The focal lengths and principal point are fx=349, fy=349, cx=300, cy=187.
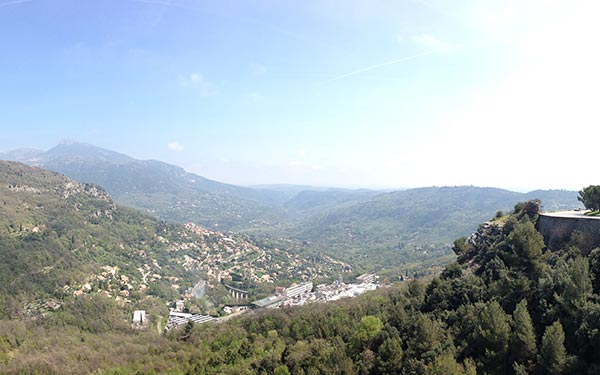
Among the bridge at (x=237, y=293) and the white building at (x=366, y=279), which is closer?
the bridge at (x=237, y=293)

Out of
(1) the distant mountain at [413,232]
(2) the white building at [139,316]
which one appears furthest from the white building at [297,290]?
(1) the distant mountain at [413,232]

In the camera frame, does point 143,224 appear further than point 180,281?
Yes

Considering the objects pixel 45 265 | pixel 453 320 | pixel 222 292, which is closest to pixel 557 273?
pixel 453 320

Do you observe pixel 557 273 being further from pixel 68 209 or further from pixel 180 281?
pixel 68 209

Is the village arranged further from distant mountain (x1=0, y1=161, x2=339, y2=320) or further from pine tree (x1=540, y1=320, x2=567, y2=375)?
pine tree (x1=540, y1=320, x2=567, y2=375)

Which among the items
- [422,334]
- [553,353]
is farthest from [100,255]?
[553,353]

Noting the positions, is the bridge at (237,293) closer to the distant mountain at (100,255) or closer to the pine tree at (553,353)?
the distant mountain at (100,255)

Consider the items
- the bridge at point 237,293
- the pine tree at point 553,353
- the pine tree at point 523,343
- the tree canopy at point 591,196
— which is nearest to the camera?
the pine tree at point 553,353

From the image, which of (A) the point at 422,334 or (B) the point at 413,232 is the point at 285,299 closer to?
(A) the point at 422,334

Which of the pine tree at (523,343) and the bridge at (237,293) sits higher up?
the pine tree at (523,343)
